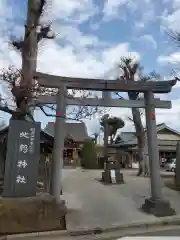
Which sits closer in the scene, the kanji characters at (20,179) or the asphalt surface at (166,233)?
the asphalt surface at (166,233)

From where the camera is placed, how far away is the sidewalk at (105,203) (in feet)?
31.8

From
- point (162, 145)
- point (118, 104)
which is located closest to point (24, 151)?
point (118, 104)

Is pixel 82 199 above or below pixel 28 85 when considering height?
below

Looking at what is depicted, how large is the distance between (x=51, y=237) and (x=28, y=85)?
4555mm

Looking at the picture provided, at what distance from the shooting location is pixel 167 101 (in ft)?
39.3

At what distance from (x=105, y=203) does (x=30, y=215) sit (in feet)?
15.0

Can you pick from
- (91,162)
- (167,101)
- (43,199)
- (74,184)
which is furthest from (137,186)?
(91,162)

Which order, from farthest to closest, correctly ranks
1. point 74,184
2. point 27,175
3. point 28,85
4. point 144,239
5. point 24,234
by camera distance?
point 74,184, point 28,85, point 27,175, point 24,234, point 144,239

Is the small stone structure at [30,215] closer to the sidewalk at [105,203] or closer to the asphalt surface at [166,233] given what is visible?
the sidewalk at [105,203]

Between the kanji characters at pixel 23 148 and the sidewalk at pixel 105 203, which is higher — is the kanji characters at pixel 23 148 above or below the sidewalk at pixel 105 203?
above

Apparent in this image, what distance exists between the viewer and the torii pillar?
10.6 m

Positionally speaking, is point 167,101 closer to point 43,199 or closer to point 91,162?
point 43,199

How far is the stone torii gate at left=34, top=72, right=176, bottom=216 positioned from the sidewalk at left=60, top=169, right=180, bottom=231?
0.74m

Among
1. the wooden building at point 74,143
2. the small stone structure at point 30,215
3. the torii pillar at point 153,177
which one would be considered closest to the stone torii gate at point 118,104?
the torii pillar at point 153,177
